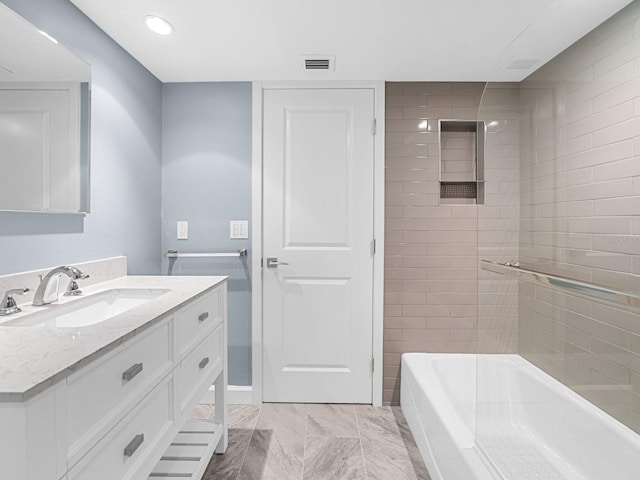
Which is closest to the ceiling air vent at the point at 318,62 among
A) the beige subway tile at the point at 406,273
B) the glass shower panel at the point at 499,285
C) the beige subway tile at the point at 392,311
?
the glass shower panel at the point at 499,285

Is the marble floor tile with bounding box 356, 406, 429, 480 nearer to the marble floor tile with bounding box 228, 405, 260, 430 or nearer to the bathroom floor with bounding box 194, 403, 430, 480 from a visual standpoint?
the bathroom floor with bounding box 194, 403, 430, 480

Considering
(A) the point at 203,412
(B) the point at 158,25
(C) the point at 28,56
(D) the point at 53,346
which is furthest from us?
(A) the point at 203,412

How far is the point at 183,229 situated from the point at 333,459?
1.72 meters

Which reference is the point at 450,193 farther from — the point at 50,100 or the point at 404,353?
the point at 50,100

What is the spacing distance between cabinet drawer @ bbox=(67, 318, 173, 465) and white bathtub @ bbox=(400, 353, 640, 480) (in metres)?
1.15

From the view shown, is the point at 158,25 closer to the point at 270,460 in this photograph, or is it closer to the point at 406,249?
the point at 406,249

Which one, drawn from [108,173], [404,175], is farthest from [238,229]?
[404,175]

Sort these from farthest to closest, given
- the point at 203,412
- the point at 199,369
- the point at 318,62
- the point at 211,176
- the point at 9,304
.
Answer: the point at 211,176 < the point at 203,412 < the point at 318,62 < the point at 199,369 < the point at 9,304

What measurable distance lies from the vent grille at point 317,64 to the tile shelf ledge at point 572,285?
152 centimetres

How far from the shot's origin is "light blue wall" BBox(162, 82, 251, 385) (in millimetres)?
2547

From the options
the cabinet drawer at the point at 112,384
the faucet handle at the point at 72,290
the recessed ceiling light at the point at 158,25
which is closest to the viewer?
the cabinet drawer at the point at 112,384

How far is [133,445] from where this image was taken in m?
1.07

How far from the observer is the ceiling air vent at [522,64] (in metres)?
1.34

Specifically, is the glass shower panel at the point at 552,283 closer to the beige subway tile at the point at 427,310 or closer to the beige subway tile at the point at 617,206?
the beige subway tile at the point at 617,206
